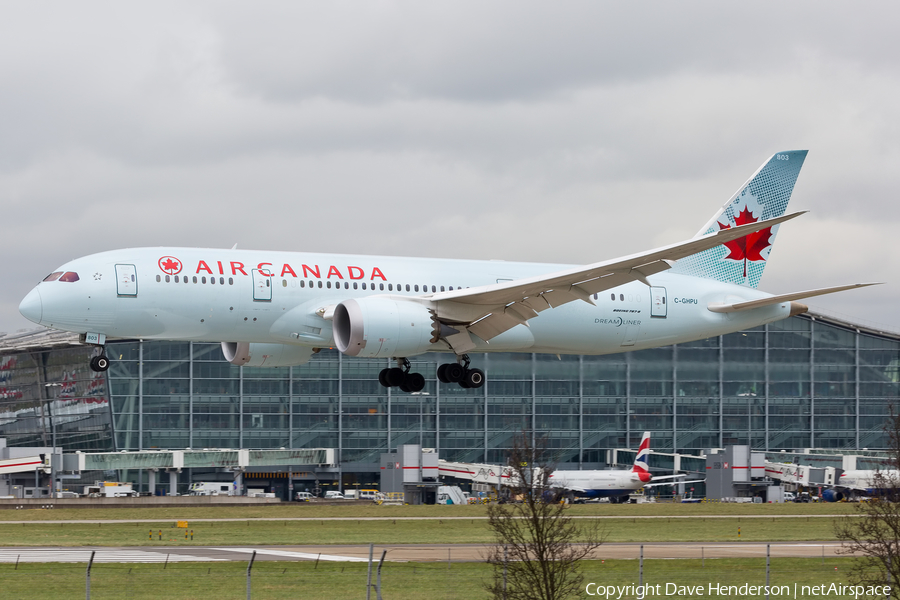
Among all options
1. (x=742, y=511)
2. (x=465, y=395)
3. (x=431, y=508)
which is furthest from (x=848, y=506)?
(x=465, y=395)

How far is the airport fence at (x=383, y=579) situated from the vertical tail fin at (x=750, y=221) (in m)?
13.9

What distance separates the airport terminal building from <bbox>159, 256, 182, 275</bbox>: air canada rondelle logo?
194 ft

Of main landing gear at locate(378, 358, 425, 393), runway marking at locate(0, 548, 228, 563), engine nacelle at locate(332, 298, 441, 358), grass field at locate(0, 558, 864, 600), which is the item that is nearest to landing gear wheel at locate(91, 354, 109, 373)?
grass field at locate(0, 558, 864, 600)

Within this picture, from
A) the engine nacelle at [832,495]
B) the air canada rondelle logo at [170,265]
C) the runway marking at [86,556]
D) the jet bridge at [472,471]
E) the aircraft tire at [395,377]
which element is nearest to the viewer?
the air canada rondelle logo at [170,265]

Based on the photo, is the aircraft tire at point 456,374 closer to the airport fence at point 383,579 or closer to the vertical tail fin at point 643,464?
the airport fence at point 383,579

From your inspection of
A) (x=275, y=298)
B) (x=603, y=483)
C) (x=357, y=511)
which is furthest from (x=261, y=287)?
(x=603, y=483)

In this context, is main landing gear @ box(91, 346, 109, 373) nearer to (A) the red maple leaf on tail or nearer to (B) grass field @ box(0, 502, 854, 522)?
(B) grass field @ box(0, 502, 854, 522)

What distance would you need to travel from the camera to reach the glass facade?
101m

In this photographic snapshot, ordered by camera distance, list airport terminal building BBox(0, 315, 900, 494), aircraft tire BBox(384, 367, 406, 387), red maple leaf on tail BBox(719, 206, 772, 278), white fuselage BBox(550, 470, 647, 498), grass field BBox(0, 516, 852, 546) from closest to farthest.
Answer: aircraft tire BBox(384, 367, 406, 387)
grass field BBox(0, 516, 852, 546)
red maple leaf on tail BBox(719, 206, 772, 278)
white fuselage BBox(550, 470, 647, 498)
airport terminal building BBox(0, 315, 900, 494)

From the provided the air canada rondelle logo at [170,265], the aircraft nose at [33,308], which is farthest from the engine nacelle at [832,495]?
the aircraft nose at [33,308]

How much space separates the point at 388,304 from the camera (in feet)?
133

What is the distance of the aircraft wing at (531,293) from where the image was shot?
38.7 meters

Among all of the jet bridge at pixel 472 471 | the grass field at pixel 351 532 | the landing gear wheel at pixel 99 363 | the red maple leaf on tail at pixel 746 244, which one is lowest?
the jet bridge at pixel 472 471

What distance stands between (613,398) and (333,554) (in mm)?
60244
